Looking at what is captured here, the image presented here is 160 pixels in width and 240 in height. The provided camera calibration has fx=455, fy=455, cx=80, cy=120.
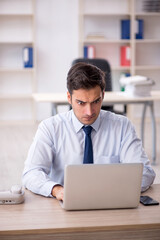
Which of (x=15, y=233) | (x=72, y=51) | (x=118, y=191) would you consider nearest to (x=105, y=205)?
(x=118, y=191)

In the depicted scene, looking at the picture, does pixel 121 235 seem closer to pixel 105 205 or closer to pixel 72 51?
pixel 105 205

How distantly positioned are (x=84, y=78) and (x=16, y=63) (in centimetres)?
551

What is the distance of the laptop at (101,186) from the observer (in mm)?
1494

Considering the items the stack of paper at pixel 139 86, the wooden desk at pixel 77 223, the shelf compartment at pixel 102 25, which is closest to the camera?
the wooden desk at pixel 77 223

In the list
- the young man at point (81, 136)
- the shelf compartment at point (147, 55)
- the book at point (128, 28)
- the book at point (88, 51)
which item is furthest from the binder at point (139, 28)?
the young man at point (81, 136)

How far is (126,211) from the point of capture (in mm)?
1557

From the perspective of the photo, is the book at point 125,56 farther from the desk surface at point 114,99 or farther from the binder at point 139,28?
the desk surface at point 114,99

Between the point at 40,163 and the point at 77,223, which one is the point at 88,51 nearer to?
the point at 40,163

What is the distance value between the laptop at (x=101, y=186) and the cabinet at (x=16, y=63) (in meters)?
5.64

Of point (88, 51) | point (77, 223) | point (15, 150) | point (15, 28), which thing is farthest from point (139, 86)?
point (15, 28)

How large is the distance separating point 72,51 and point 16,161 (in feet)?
10.1

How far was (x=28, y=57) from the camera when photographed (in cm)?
705

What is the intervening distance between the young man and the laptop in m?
0.36

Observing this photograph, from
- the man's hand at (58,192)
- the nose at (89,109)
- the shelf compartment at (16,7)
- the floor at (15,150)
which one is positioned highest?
the shelf compartment at (16,7)
